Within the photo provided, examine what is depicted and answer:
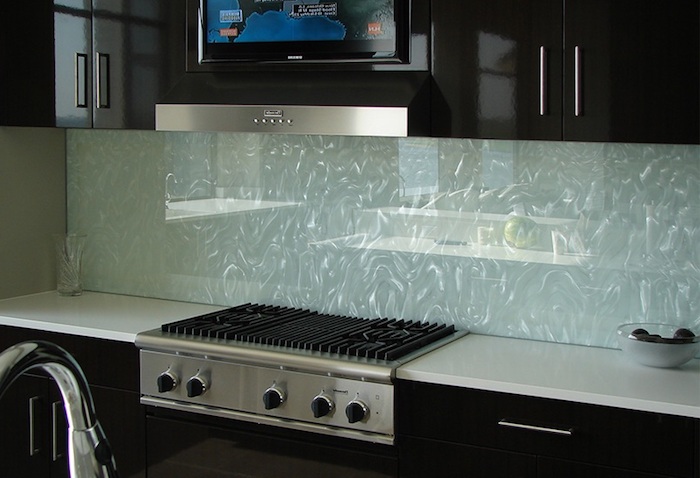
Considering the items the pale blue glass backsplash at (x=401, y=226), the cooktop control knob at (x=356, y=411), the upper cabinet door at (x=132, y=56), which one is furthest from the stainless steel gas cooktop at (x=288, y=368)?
the upper cabinet door at (x=132, y=56)

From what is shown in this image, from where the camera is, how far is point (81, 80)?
11.6ft

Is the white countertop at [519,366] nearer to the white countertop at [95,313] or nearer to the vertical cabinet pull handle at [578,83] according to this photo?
the white countertop at [95,313]

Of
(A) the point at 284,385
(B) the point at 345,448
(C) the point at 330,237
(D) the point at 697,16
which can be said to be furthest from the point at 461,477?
(D) the point at 697,16

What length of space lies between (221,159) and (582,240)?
1.43 m

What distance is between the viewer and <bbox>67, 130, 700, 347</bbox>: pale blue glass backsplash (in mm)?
3010

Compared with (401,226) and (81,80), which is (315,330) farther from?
(81,80)

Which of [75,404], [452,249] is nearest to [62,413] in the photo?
[452,249]

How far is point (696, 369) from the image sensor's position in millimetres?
2787

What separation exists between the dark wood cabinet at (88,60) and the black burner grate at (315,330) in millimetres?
745

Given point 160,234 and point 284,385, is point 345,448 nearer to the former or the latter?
point 284,385

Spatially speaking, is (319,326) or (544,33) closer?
(544,33)

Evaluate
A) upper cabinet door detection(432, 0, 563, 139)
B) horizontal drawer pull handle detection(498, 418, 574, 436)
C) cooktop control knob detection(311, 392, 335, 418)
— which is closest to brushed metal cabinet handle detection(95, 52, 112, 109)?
upper cabinet door detection(432, 0, 563, 139)

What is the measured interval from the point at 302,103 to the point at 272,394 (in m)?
0.91

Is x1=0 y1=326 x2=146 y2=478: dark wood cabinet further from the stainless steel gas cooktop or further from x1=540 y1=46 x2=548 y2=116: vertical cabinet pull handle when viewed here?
x1=540 y1=46 x2=548 y2=116: vertical cabinet pull handle
